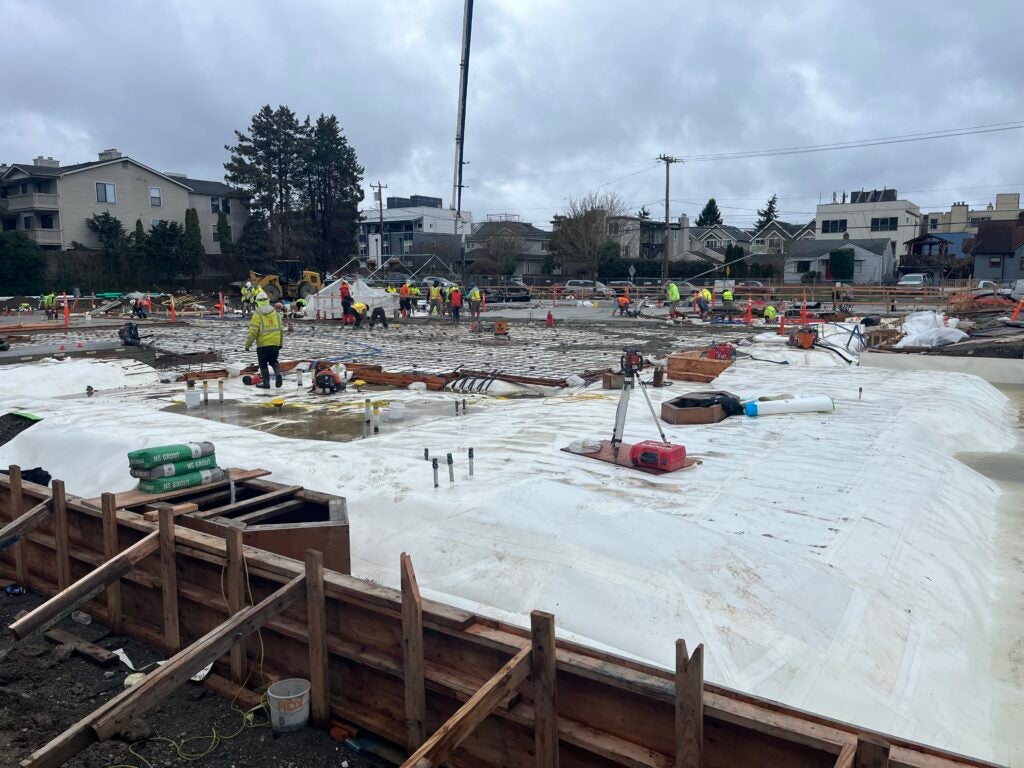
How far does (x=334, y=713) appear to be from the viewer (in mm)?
4555

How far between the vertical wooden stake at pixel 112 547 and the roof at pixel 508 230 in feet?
197

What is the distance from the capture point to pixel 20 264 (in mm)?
42656

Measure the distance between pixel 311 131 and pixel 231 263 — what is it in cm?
1272

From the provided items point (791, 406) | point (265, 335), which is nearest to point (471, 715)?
point (791, 406)

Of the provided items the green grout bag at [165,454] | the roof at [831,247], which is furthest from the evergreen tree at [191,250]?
the green grout bag at [165,454]

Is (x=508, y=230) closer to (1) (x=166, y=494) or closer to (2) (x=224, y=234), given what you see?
(2) (x=224, y=234)

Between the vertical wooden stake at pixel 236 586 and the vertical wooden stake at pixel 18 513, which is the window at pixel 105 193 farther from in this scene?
the vertical wooden stake at pixel 236 586

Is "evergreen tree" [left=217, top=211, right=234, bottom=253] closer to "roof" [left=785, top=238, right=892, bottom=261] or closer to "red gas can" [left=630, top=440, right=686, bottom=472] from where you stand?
"roof" [left=785, top=238, right=892, bottom=261]

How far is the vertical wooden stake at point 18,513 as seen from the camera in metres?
6.43

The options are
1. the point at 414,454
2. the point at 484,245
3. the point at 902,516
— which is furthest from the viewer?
the point at 484,245

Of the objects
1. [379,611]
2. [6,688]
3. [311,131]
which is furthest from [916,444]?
[311,131]

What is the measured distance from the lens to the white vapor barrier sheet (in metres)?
4.62

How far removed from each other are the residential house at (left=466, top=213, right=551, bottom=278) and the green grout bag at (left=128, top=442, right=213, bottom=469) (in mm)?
57805

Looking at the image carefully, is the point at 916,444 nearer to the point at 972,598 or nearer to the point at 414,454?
the point at 972,598
